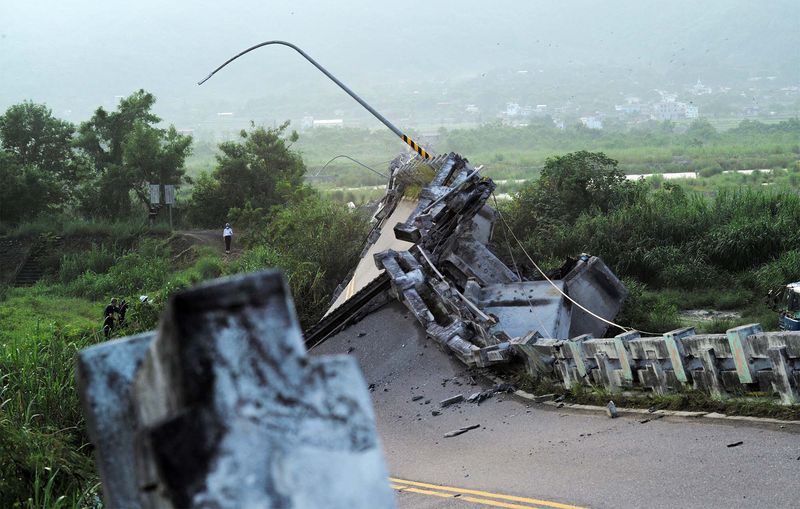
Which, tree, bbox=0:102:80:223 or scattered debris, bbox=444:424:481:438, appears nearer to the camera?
scattered debris, bbox=444:424:481:438

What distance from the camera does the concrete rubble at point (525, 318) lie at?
13.2m

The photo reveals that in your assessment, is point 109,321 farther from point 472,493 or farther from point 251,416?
point 251,416

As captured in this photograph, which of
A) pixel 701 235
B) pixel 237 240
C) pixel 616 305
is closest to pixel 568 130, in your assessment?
pixel 237 240

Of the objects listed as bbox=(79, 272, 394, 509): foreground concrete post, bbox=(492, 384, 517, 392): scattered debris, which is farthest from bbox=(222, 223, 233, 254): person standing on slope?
bbox=(79, 272, 394, 509): foreground concrete post

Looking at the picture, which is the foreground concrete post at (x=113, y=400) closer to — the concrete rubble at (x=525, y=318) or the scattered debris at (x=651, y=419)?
the concrete rubble at (x=525, y=318)

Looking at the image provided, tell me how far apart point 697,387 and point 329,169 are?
149 metres

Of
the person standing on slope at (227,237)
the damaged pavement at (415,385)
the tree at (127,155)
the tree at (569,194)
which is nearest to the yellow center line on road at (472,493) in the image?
the damaged pavement at (415,385)

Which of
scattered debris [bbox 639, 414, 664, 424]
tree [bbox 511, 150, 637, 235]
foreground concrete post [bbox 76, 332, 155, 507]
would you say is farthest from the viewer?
tree [bbox 511, 150, 637, 235]

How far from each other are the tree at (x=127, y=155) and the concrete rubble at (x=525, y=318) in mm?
38167

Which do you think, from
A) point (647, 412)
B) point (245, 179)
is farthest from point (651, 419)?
point (245, 179)

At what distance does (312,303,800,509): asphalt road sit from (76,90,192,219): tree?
161ft

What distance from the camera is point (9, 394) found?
13555 mm

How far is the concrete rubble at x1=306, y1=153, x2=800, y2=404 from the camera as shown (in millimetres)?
13234

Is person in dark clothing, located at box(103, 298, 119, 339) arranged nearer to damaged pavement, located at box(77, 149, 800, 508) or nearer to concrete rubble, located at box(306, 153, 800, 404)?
concrete rubble, located at box(306, 153, 800, 404)
